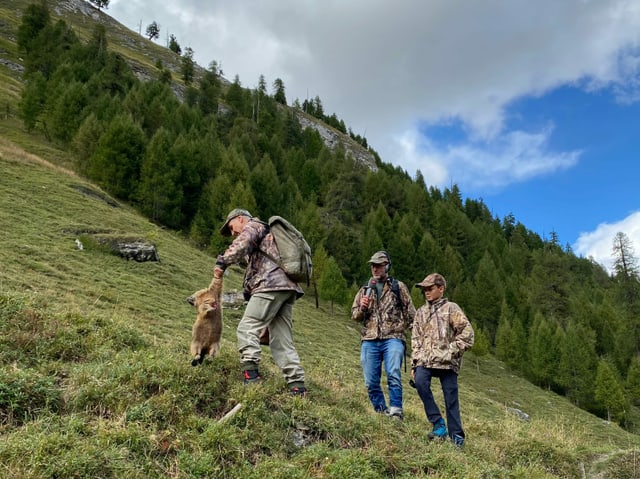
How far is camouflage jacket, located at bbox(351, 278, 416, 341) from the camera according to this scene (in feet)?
20.3

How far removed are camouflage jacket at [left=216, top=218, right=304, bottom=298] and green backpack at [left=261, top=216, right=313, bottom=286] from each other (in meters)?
0.06

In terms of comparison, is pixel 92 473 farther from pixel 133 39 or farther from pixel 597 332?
pixel 133 39

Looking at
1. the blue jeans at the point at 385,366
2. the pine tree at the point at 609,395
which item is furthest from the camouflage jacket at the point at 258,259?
the pine tree at the point at 609,395

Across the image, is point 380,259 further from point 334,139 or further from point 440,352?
point 334,139

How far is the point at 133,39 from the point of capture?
115812 millimetres

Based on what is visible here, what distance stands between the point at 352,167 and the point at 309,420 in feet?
239

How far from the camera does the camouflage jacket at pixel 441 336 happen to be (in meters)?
5.37

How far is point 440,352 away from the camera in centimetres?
544

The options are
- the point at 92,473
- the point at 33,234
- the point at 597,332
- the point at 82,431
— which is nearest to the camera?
the point at 92,473

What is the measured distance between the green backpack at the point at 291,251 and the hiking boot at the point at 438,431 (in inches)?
101

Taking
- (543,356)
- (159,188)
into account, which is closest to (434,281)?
(159,188)

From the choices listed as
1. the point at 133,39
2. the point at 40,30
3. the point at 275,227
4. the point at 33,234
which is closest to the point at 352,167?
the point at 40,30

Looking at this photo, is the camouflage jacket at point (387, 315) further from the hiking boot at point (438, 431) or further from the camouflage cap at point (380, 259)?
the hiking boot at point (438, 431)

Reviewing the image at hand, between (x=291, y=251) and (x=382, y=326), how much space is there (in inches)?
82.8
